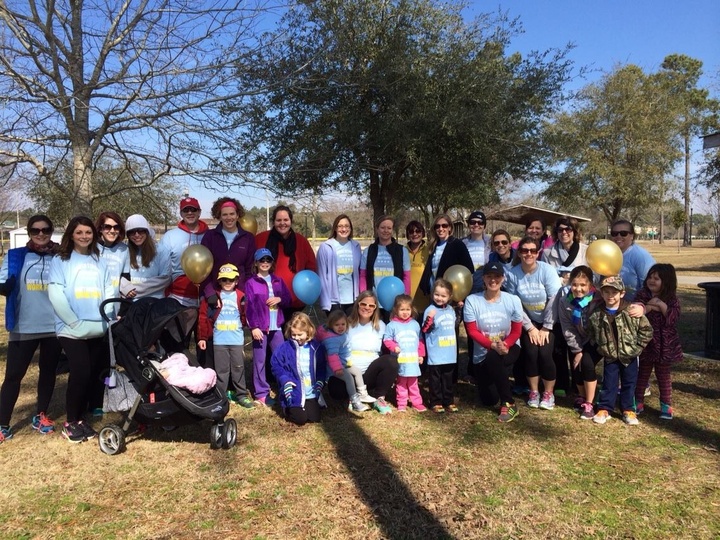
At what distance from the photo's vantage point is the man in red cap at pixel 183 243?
5.07 m

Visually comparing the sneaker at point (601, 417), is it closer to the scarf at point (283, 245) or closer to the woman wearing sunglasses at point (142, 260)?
the scarf at point (283, 245)

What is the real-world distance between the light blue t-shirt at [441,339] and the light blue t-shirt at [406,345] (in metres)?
0.13

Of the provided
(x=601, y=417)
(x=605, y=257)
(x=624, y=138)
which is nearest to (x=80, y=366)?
(x=601, y=417)

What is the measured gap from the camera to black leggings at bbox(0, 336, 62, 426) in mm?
4270

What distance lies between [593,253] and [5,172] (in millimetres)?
6447

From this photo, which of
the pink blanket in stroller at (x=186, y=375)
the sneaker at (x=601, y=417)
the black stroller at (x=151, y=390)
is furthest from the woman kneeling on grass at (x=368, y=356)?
the sneaker at (x=601, y=417)

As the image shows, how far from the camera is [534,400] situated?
5.05m

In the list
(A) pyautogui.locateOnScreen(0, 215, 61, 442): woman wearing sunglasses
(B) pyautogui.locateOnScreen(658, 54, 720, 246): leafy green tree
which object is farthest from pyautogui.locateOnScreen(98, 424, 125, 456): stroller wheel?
(B) pyautogui.locateOnScreen(658, 54, 720, 246): leafy green tree

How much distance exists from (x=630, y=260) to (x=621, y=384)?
122cm

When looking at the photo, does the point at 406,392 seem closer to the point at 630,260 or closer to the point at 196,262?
the point at 196,262

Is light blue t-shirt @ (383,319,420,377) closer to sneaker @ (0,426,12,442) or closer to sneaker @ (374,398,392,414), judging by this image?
sneaker @ (374,398,392,414)

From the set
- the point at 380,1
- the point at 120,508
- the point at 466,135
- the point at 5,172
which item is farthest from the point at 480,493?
the point at 380,1

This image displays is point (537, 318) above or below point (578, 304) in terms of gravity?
below

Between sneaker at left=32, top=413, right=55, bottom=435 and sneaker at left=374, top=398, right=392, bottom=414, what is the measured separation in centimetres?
291
